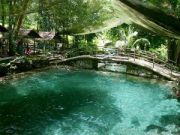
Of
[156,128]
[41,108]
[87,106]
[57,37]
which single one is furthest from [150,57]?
[57,37]

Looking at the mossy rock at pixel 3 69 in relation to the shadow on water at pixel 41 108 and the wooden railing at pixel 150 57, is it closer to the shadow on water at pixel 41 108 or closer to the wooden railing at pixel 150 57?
the shadow on water at pixel 41 108

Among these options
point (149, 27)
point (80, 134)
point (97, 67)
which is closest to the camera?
point (149, 27)

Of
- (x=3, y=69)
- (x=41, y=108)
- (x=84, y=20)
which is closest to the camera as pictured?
(x=41, y=108)

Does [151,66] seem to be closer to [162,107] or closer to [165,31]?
[162,107]

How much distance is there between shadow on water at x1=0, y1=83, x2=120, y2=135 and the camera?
1344 cm

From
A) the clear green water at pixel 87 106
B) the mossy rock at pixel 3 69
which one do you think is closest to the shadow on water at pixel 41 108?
the clear green water at pixel 87 106

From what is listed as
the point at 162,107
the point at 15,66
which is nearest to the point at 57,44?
the point at 15,66

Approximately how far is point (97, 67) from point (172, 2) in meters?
8.21

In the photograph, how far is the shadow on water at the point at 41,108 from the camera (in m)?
13.4

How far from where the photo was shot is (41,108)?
16.4 metres

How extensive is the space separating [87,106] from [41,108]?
2.46m

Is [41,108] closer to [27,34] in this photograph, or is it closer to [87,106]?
[87,106]

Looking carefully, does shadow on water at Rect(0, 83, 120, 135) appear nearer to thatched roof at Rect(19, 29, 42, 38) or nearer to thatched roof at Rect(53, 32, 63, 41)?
thatched roof at Rect(19, 29, 42, 38)

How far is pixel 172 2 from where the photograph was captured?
22.5 metres
